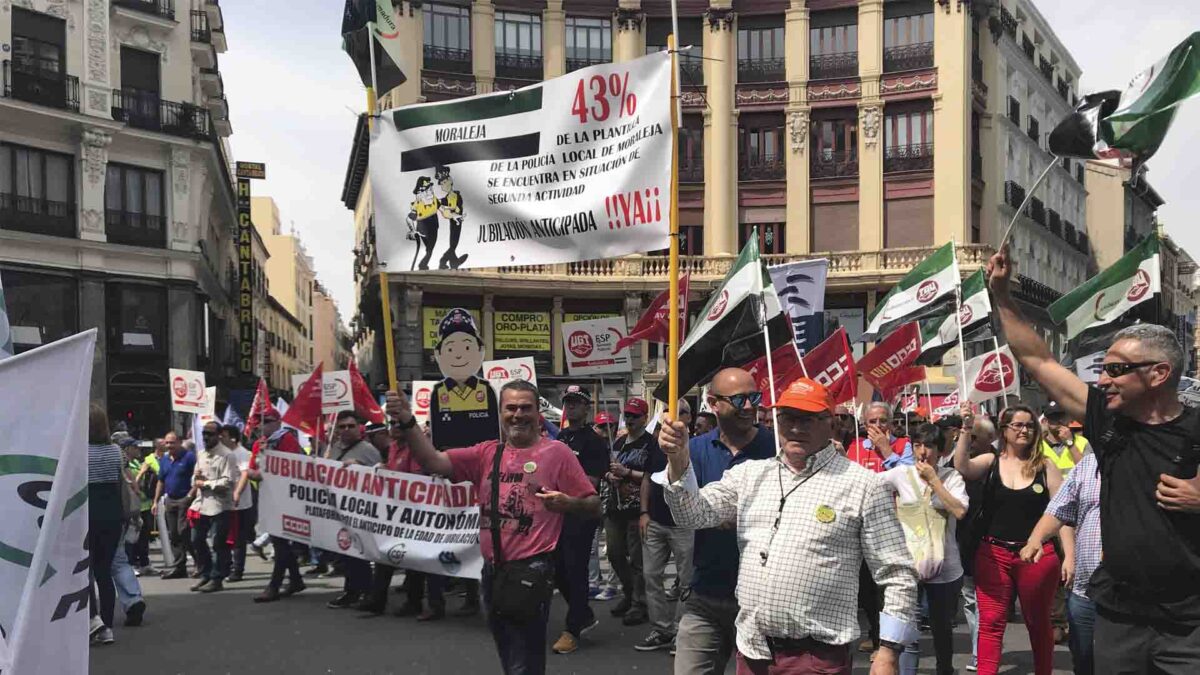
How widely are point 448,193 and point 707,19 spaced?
29.9m

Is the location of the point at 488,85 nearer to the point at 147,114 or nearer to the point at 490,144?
the point at 147,114

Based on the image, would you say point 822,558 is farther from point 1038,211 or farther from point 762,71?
point 1038,211

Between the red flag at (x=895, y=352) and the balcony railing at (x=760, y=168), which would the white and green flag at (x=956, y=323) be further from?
the balcony railing at (x=760, y=168)

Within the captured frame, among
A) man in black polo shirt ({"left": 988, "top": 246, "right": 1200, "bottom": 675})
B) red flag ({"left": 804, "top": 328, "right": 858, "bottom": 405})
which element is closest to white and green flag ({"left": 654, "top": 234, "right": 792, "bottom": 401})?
man in black polo shirt ({"left": 988, "top": 246, "right": 1200, "bottom": 675})

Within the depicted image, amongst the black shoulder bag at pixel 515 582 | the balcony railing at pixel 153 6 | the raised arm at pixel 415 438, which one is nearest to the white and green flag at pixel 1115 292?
the black shoulder bag at pixel 515 582

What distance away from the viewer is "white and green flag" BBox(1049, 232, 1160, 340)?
28.9 feet

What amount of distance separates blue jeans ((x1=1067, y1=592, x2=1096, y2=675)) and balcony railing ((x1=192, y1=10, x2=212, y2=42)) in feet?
117

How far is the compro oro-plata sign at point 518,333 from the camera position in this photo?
33656 mm

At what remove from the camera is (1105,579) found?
3932 mm

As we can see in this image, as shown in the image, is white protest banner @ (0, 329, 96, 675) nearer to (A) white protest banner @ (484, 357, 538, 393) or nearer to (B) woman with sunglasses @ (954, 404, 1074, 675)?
(B) woman with sunglasses @ (954, 404, 1074, 675)

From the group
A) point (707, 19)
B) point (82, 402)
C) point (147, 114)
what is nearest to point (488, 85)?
point (707, 19)

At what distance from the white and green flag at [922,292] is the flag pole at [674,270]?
6.91m

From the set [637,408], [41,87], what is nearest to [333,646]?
[637,408]

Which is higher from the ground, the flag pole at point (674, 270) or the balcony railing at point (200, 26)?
the balcony railing at point (200, 26)
